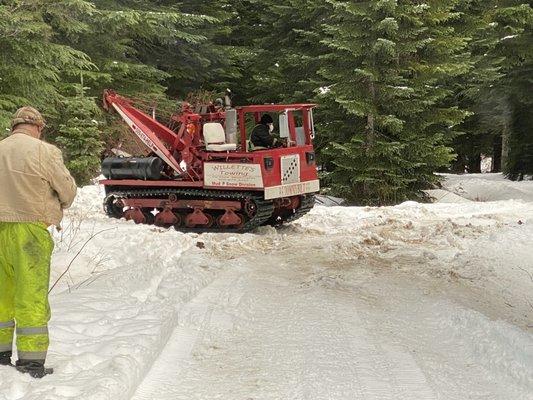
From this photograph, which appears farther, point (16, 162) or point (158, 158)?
point (158, 158)

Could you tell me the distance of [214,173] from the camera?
11039 millimetres

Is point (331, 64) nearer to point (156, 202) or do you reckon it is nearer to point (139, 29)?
point (139, 29)

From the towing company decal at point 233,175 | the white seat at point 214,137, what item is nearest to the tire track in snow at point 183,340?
the towing company decal at point 233,175

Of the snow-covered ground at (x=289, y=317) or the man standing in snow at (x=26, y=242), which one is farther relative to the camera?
the snow-covered ground at (x=289, y=317)

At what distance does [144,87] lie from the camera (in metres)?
20.6

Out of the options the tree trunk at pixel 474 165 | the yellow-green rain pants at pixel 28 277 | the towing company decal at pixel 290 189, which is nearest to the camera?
the yellow-green rain pants at pixel 28 277

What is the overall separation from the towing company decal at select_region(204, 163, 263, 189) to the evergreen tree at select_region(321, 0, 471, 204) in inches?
243

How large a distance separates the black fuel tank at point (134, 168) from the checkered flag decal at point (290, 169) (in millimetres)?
2495

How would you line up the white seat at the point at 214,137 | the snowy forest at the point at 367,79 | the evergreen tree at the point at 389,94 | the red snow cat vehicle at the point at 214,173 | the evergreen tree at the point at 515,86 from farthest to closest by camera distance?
the evergreen tree at the point at 515,86 < the snowy forest at the point at 367,79 < the evergreen tree at the point at 389,94 < the white seat at the point at 214,137 < the red snow cat vehicle at the point at 214,173

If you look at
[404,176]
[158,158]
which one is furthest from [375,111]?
[158,158]

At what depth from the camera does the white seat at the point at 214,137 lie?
11211 millimetres

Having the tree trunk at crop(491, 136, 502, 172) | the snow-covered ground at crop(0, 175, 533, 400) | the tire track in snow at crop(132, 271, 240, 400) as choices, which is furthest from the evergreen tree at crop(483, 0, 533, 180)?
the tire track in snow at crop(132, 271, 240, 400)

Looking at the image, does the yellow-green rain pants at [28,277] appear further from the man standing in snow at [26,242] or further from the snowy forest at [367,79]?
the snowy forest at [367,79]

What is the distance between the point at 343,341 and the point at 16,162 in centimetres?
295
